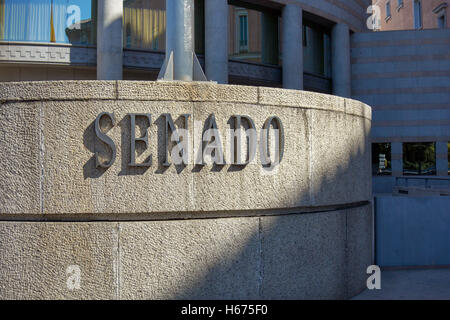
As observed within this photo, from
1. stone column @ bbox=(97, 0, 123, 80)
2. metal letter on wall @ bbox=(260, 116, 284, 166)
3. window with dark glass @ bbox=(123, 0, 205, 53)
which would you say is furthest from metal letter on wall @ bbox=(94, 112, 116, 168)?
window with dark glass @ bbox=(123, 0, 205, 53)

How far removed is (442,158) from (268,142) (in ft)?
75.8

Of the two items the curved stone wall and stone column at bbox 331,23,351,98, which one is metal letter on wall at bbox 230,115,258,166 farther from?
stone column at bbox 331,23,351,98

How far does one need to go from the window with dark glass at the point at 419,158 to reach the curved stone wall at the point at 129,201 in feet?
74.0

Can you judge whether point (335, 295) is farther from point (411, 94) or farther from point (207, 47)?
point (411, 94)

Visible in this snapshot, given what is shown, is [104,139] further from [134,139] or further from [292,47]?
[292,47]

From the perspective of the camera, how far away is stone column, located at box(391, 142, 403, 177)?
25.8 meters

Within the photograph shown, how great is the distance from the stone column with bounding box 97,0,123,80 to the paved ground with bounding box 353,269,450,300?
1288 cm

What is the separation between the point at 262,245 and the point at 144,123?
204 centimetres

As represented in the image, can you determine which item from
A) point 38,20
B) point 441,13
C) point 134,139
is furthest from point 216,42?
point 441,13

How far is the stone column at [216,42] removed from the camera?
744 inches

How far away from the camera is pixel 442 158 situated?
25469 millimetres

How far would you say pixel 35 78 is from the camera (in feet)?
60.7

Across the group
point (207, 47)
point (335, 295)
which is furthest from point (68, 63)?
point (335, 295)

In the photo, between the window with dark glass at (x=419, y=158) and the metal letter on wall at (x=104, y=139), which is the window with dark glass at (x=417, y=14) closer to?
the window with dark glass at (x=419, y=158)
